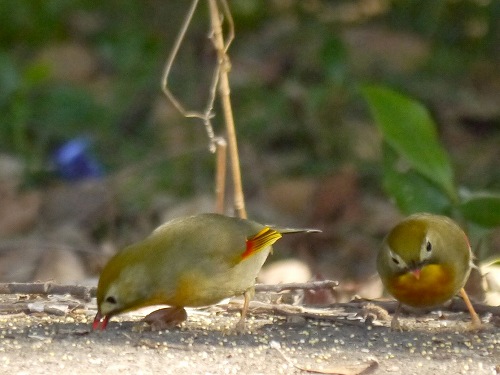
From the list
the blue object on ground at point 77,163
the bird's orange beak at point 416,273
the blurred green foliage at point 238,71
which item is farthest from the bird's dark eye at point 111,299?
the blue object on ground at point 77,163

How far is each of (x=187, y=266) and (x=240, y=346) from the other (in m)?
0.47

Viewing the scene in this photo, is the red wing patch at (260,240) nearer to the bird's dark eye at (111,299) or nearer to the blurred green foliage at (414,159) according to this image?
the bird's dark eye at (111,299)

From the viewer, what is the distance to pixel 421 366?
14.2ft

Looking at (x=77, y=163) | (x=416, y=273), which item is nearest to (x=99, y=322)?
(x=416, y=273)

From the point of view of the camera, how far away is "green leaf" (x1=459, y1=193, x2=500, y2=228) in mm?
6012

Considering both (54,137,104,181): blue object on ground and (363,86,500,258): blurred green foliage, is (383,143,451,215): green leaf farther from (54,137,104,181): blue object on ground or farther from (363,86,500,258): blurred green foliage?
(54,137,104,181): blue object on ground

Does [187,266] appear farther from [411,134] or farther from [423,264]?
[411,134]

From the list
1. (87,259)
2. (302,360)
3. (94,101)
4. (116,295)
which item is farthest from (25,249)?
(302,360)

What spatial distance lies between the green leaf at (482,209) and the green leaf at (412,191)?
191 mm

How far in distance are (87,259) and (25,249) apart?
40cm

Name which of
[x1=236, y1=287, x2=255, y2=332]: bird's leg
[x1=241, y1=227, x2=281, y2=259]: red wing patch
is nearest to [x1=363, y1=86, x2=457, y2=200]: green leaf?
[x1=241, y1=227, x2=281, y2=259]: red wing patch

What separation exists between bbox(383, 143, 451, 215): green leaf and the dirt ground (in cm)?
134

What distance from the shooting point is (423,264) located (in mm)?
5188

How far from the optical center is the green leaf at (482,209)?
19.7 ft
